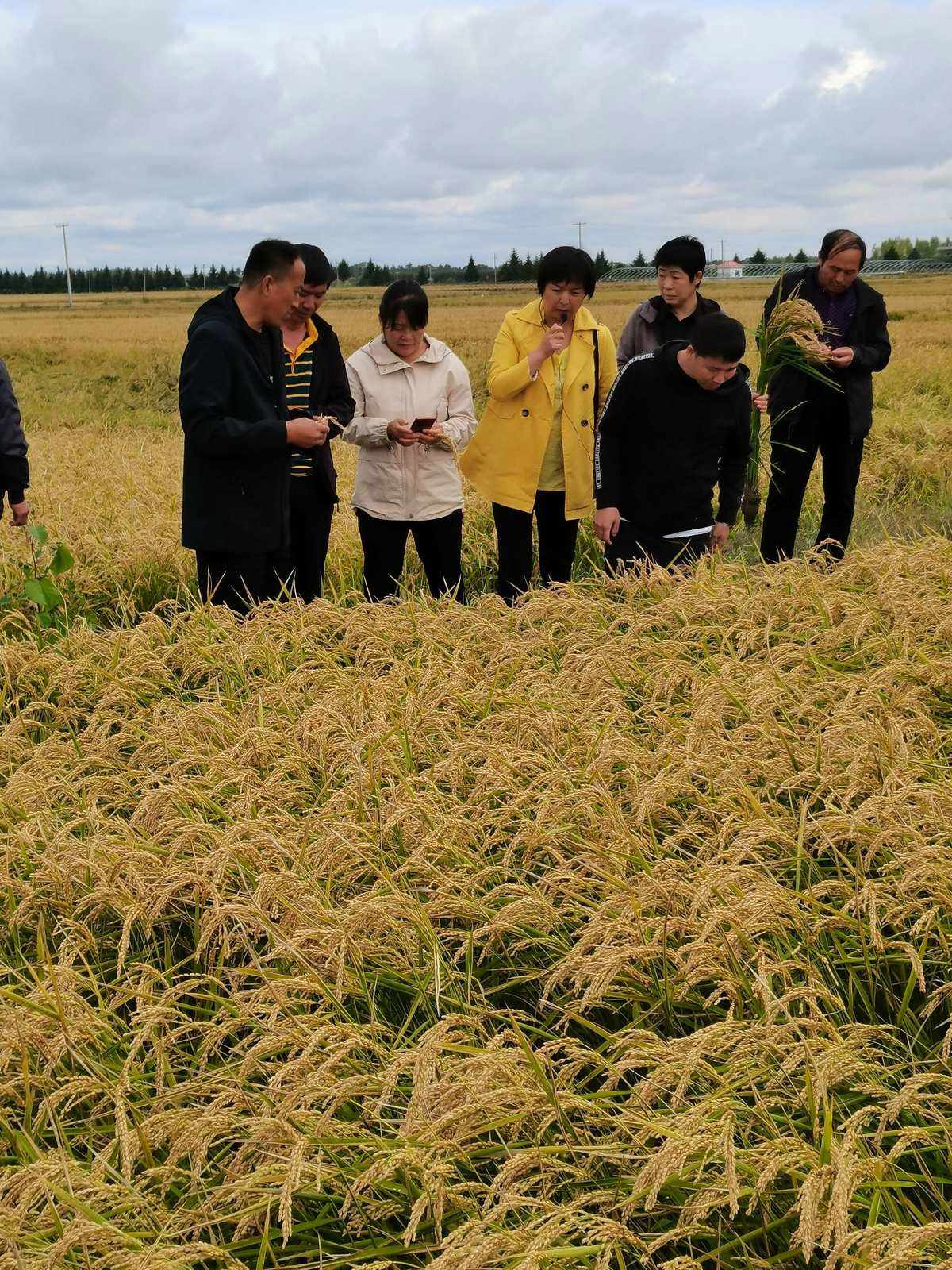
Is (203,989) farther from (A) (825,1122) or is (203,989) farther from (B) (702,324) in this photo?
(B) (702,324)

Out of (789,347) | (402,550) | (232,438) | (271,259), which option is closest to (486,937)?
(232,438)

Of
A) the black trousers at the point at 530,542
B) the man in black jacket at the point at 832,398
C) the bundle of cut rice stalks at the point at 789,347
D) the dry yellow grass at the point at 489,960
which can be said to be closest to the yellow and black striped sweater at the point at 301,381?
the black trousers at the point at 530,542

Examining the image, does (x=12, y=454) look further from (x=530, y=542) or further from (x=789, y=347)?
(x=789, y=347)

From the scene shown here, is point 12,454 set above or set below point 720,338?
below

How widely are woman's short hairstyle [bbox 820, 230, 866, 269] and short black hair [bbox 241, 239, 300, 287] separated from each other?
116 inches

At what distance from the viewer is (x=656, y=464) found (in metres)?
4.49

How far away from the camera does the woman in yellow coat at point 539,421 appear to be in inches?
190

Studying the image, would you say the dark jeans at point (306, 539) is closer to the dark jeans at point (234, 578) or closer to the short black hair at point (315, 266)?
the dark jeans at point (234, 578)

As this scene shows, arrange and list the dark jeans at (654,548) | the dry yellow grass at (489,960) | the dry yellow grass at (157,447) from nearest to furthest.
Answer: the dry yellow grass at (489,960) < the dark jeans at (654,548) < the dry yellow grass at (157,447)

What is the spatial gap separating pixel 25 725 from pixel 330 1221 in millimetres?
2214

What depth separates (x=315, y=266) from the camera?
14.7ft

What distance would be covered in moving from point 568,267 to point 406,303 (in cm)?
68

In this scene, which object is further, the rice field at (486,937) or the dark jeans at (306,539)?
the dark jeans at (306,539)

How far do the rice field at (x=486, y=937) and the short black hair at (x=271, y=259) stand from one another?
122cm
